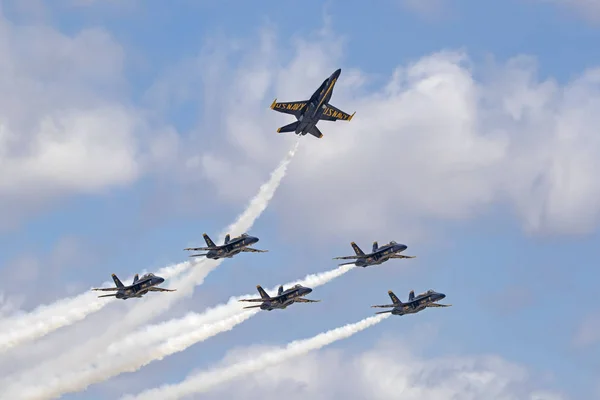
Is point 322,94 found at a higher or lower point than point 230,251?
higher

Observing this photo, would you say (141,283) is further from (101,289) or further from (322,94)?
(322,94)

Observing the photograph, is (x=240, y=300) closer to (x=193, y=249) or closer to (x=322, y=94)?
(x=193, y=249)

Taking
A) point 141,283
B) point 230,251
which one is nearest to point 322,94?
point 230,251

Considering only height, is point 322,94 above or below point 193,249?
above

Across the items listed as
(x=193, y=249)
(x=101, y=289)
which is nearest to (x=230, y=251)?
(x=193, y=249)

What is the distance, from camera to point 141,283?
19988 cm

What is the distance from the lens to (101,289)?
650 ft

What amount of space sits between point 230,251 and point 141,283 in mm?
15232

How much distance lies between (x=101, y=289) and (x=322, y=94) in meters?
47.1

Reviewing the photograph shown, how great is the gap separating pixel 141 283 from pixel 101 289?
645 cm

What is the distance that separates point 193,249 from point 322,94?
3228 centimetres

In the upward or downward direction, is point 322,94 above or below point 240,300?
above

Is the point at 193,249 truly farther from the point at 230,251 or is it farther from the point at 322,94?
the point at 322,94

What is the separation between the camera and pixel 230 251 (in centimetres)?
19950
